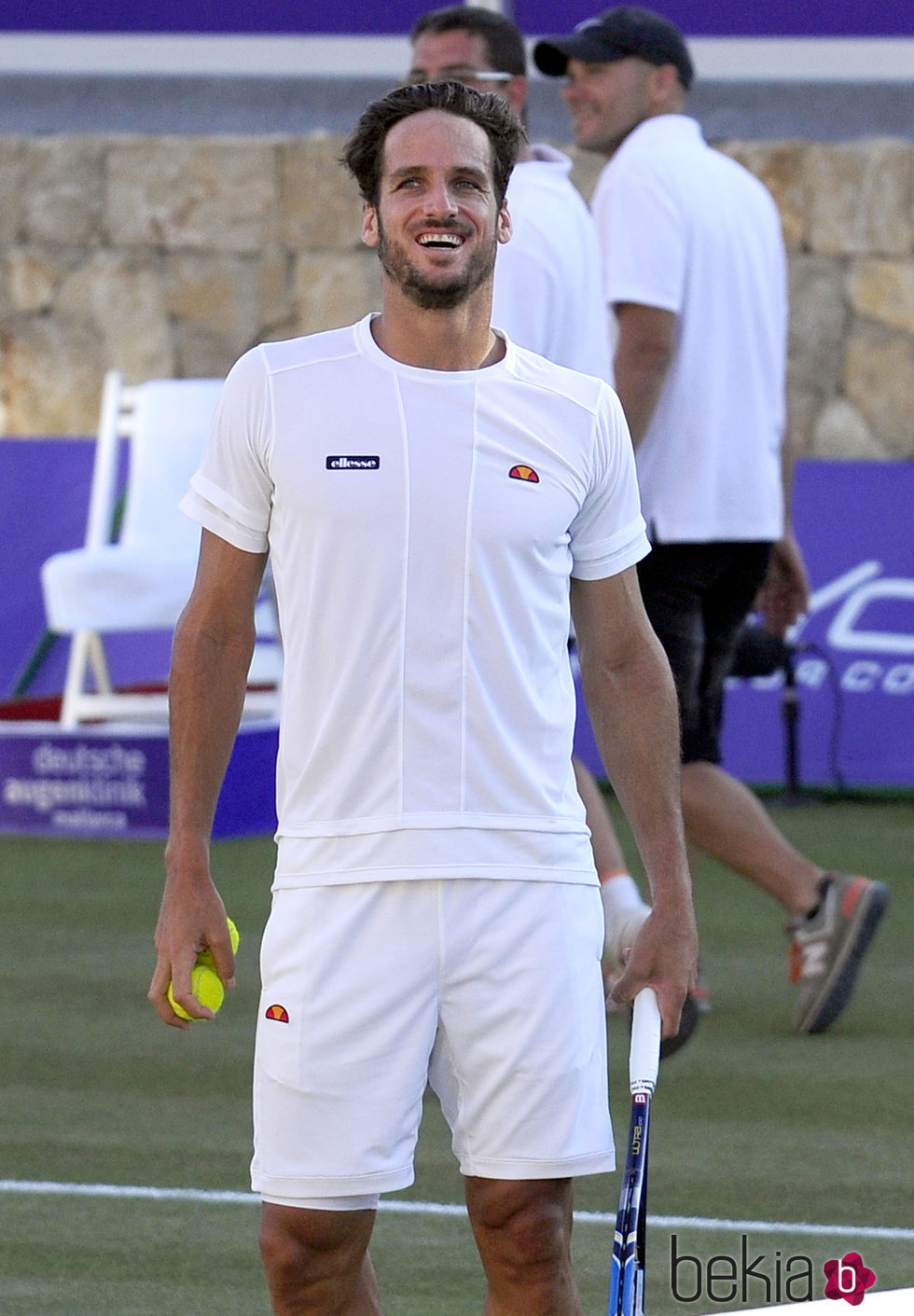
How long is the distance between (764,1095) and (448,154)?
7.96ft

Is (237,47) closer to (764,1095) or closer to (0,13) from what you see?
(0,13)

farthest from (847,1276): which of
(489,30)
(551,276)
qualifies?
(489,30)

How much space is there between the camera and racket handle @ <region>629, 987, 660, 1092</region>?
2596 millimetres

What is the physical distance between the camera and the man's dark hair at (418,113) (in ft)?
9.29

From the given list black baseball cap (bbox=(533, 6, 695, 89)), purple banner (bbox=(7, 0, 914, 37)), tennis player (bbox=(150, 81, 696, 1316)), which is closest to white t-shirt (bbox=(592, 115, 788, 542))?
black baseball cap (bbox=(533, 6, 695, 89))

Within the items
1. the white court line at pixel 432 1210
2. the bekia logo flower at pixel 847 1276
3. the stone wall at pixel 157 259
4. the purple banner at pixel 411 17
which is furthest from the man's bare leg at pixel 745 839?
the stone wall at pixel 157 259

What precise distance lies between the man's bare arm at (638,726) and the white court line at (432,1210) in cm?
111

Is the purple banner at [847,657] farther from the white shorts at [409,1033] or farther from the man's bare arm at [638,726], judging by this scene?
the white shorts at [409,1033]

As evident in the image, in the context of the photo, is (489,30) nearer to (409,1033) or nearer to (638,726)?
(638,726)

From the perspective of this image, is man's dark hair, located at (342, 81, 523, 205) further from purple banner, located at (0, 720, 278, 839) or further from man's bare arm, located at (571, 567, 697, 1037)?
purple banner, located at (0, 720, 278, 839)

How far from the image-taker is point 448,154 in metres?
2.78

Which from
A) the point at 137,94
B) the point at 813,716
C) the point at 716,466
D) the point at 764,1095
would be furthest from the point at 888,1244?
the point at 137,94

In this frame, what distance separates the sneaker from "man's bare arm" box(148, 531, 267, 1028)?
2.56m

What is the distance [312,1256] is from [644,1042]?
0.43 m
